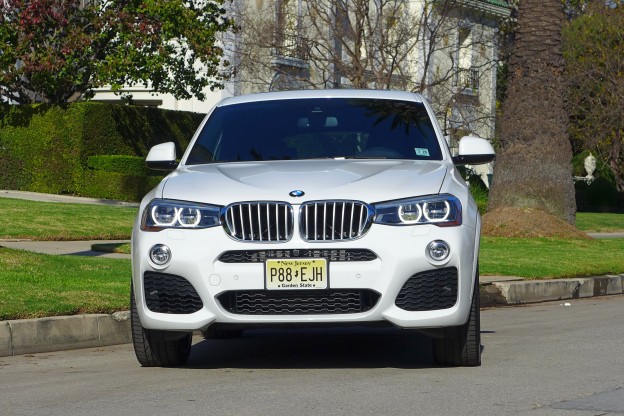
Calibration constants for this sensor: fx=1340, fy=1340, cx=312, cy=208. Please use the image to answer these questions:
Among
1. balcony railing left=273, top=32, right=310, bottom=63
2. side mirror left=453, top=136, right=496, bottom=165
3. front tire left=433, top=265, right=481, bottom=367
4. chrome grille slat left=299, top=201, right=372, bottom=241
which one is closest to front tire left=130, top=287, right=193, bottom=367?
chrome grille slat left=299, top=201, right=372, bottom=241

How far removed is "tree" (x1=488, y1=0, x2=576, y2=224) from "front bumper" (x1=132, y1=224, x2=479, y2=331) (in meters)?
13.9

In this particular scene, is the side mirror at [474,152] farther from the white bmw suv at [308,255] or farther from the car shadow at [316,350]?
the car shadow at [316,350]

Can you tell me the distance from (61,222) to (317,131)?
12653 millimetres

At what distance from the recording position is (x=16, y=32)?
2856 cm

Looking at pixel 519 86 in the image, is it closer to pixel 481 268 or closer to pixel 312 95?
pixel 481 268

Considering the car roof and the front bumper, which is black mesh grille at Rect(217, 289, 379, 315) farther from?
the car roof

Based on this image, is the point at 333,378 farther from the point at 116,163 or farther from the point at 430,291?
the point at 116,163

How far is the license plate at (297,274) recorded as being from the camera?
7660 millimetres

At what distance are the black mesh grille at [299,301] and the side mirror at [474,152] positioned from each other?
182 cm

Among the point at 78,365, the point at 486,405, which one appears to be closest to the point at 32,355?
the point at 78,365

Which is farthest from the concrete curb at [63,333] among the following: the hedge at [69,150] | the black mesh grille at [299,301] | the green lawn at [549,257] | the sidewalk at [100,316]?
the hedge at [69,150]

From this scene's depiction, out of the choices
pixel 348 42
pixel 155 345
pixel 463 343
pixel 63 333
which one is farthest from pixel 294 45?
pixel 463 343

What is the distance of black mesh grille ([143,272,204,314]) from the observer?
309 inches

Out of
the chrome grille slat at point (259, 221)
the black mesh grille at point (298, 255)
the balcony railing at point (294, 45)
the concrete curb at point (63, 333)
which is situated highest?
the balcony railing at point (294, 45)
